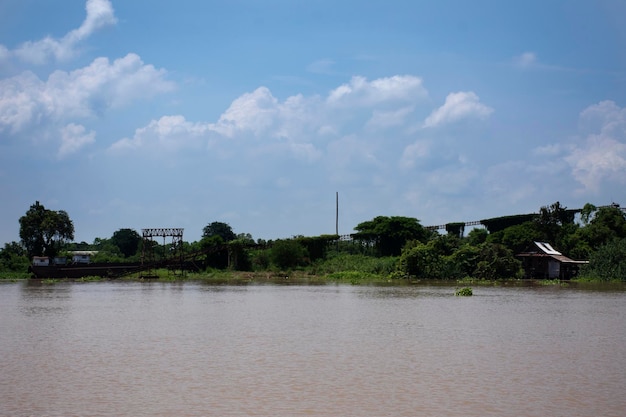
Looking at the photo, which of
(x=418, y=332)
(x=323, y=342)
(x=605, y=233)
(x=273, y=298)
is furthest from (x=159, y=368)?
(x=605, y=233)

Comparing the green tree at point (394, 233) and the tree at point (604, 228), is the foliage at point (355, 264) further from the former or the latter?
the tree at point (604, 228)

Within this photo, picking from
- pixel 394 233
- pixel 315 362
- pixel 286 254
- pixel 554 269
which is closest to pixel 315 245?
pixel 286 254

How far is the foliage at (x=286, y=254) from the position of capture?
237ft

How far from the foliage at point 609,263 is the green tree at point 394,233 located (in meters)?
A: 22.1

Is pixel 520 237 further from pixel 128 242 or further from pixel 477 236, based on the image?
pixel 128 242

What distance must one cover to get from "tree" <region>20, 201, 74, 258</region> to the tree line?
0.35 ft

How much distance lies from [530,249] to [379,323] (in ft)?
140

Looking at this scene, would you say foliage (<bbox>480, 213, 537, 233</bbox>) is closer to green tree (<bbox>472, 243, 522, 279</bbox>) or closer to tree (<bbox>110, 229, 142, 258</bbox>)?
green tree (<bbox>472, 243, 522, 279</bbox>)

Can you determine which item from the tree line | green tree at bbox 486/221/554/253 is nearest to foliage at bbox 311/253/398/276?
the tree line

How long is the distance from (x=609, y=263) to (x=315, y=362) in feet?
153

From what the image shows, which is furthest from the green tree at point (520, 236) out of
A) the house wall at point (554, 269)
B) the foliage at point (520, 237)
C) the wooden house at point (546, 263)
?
the house wall at point (554, 269)

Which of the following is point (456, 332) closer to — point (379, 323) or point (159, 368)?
point (379, 323)

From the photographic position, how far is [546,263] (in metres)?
61.2

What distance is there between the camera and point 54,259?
7162cm
